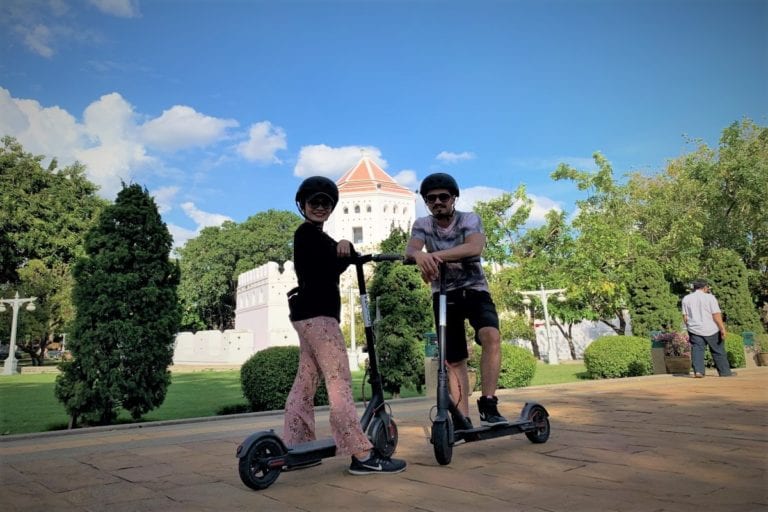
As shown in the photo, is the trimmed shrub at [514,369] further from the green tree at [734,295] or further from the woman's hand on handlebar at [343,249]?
the green tree at [734,295]

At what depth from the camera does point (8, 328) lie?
2994 cm

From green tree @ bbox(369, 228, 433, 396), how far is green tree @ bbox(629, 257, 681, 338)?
1058 centimetres

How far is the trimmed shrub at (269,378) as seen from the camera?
27.1ft

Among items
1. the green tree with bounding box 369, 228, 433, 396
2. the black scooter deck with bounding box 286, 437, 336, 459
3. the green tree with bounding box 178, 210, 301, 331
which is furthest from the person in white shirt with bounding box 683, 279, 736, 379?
the green tree with bounding box 178, 210, 301, 331

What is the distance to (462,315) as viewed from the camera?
3742 mm

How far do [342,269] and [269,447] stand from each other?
109cm

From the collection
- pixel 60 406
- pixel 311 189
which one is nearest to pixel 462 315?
pixel 311 189

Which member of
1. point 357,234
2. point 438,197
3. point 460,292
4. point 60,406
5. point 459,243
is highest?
point 357,234

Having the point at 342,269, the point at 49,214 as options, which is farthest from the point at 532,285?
the point at 49,214

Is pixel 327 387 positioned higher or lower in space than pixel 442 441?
higher

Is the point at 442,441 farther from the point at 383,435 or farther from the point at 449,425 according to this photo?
the point at 383,435

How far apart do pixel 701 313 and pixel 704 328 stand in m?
0.28

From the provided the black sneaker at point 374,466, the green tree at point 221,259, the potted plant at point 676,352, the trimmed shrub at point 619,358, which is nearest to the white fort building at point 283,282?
the green tree at point 221,259

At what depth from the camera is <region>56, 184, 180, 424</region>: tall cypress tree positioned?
730cm
